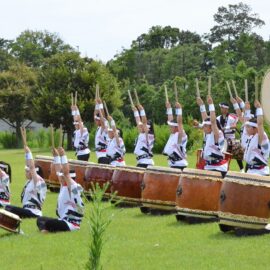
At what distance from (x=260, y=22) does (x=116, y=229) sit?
52.2 m

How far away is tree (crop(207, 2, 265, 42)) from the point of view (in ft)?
204

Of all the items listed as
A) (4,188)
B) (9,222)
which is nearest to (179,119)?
(4,188)

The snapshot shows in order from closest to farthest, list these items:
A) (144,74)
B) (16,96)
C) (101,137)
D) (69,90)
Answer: (101,137) < (69,90) < (16,96) < (144,74)

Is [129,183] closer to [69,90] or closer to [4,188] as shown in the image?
[4,188]

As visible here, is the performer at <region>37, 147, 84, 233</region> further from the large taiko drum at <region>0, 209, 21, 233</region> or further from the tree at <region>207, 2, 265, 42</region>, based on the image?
the tree at <region>207, 2, 265, 42</region>

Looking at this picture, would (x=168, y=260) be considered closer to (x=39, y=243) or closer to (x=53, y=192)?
(x=39, y=243)

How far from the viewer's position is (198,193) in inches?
447

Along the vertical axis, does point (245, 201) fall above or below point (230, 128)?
below

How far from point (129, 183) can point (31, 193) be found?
6.23 feet

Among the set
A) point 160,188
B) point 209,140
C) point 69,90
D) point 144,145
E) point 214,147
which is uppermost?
point 69,90

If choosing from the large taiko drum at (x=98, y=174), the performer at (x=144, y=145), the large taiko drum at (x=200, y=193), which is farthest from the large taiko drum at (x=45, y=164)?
the large taiko drum at (x=200, y=193)

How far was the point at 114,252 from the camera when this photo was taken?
9.38 m

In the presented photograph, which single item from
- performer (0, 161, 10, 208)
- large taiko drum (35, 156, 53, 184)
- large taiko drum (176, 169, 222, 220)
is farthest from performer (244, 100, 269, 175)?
large taiko drum (35, 156, 53, 184)

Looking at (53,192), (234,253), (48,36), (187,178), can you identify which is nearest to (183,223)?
(187,178)
